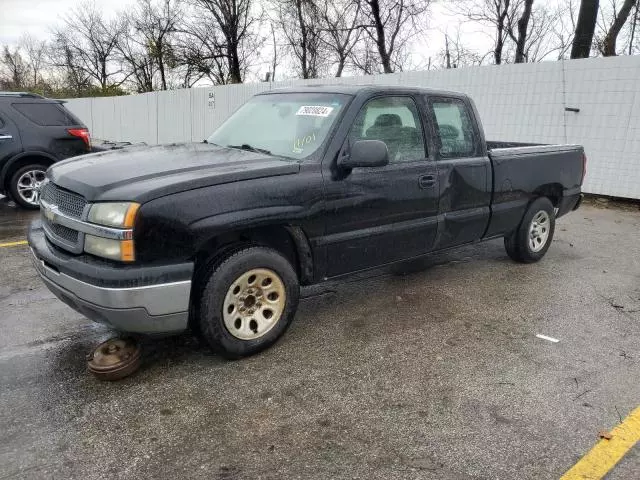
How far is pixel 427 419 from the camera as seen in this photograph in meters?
2.88

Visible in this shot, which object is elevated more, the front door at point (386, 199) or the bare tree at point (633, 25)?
the bare tree at point (633, 25)

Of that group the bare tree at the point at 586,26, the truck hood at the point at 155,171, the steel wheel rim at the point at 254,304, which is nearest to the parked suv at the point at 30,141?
the truck hood at the point at 155,171

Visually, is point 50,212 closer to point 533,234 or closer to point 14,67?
point 533,234

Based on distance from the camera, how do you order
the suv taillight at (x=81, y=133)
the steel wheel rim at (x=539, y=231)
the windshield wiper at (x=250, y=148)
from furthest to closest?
the suv taillight at (x=81, y=133) → the steel wheel rim at (x=539, y=231) → the windshield wiper at (x=250, y=148)

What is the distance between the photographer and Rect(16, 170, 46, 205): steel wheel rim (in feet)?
26.7

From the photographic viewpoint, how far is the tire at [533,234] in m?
5.65

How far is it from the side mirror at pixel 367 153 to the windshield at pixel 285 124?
0.95 ft

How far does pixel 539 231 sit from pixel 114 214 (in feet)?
15.6

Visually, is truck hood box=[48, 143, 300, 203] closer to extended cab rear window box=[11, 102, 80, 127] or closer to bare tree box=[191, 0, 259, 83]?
extended cab rear window box=[11, 102, 80, 127]

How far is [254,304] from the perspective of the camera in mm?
3473

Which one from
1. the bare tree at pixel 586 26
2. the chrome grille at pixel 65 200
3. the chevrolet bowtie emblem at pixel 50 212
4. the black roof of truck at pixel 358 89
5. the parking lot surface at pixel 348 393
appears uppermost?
the bare tree at pixel 586 26

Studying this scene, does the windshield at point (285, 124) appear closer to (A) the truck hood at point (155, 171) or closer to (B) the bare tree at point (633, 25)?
(A) the truck hood at point (155, 171)

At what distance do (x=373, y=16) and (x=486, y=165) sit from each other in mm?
24834

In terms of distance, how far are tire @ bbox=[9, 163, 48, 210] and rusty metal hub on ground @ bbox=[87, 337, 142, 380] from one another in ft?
19.0
